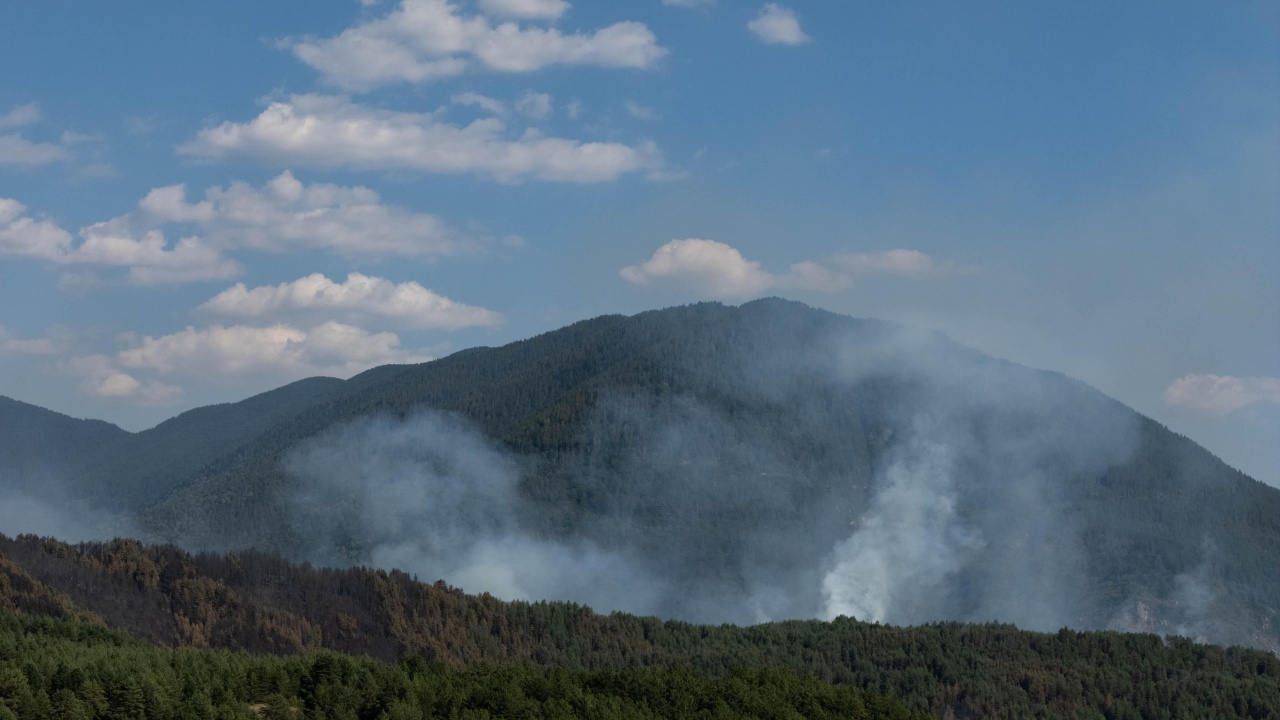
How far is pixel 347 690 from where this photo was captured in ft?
152

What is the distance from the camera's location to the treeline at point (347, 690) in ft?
133

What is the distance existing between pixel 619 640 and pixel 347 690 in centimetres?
9096

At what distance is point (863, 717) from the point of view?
5903 cm

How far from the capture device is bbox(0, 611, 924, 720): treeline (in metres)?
40.6

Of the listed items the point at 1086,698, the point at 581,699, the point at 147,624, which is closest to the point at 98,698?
the point at 581,699

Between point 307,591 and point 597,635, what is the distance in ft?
98.6

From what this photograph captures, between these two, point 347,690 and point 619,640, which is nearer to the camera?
point 347,690

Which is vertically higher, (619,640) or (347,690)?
(619,640)

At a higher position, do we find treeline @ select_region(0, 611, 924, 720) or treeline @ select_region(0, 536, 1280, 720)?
treeline @ select_region(0, 536, 1280, 720)

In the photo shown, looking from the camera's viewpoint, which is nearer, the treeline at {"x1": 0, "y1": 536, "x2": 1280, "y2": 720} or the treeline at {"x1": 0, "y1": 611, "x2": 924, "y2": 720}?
the treeline at {"x1": 0, "y1": 611, "x2": 924, "y2": 720}

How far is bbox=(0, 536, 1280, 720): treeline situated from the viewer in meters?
109

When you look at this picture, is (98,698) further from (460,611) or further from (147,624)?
(460,611)

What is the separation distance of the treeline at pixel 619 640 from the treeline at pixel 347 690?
4523cm

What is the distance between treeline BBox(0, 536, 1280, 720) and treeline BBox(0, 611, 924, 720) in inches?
1781
